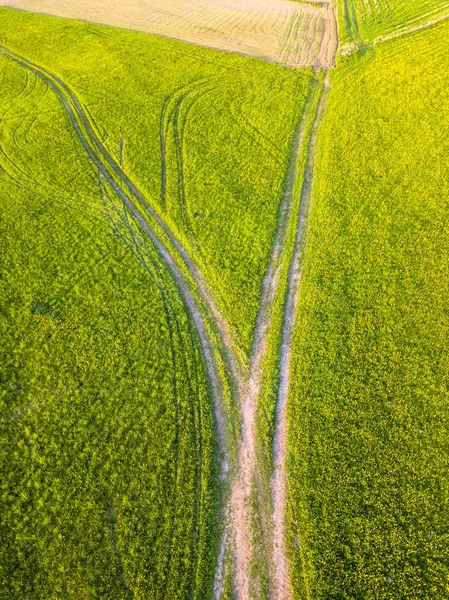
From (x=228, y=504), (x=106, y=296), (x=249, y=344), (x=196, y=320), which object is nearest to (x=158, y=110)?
(x=106, y=296)

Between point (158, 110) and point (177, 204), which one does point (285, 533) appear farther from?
point (158, 110)

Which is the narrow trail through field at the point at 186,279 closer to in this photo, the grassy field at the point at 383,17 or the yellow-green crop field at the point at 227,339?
the yellow-green crop field at the point at 227,339

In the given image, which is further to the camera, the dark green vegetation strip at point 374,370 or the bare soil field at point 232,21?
the bare soil field at point 232,21

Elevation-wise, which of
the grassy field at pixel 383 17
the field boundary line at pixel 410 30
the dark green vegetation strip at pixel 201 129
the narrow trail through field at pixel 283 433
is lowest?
the narrow trail through field at pixel 283 433

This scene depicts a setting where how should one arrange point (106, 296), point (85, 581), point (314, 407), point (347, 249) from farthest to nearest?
point (347, 249), point (106, 296), point (314, 407), point (85, 581)

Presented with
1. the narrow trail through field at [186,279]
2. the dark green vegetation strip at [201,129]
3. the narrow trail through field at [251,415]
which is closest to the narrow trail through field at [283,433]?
the narrow trail through field at [251,415]

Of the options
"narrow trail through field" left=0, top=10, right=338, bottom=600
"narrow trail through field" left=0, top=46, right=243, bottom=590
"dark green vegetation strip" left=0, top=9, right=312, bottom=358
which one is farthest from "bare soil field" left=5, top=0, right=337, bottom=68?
"narrow trail through field" left=0, top=46, right=243, bottom=590

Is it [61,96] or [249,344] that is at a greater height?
[61,96]

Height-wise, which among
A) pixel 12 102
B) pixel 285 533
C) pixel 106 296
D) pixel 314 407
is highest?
pixel 12 102
